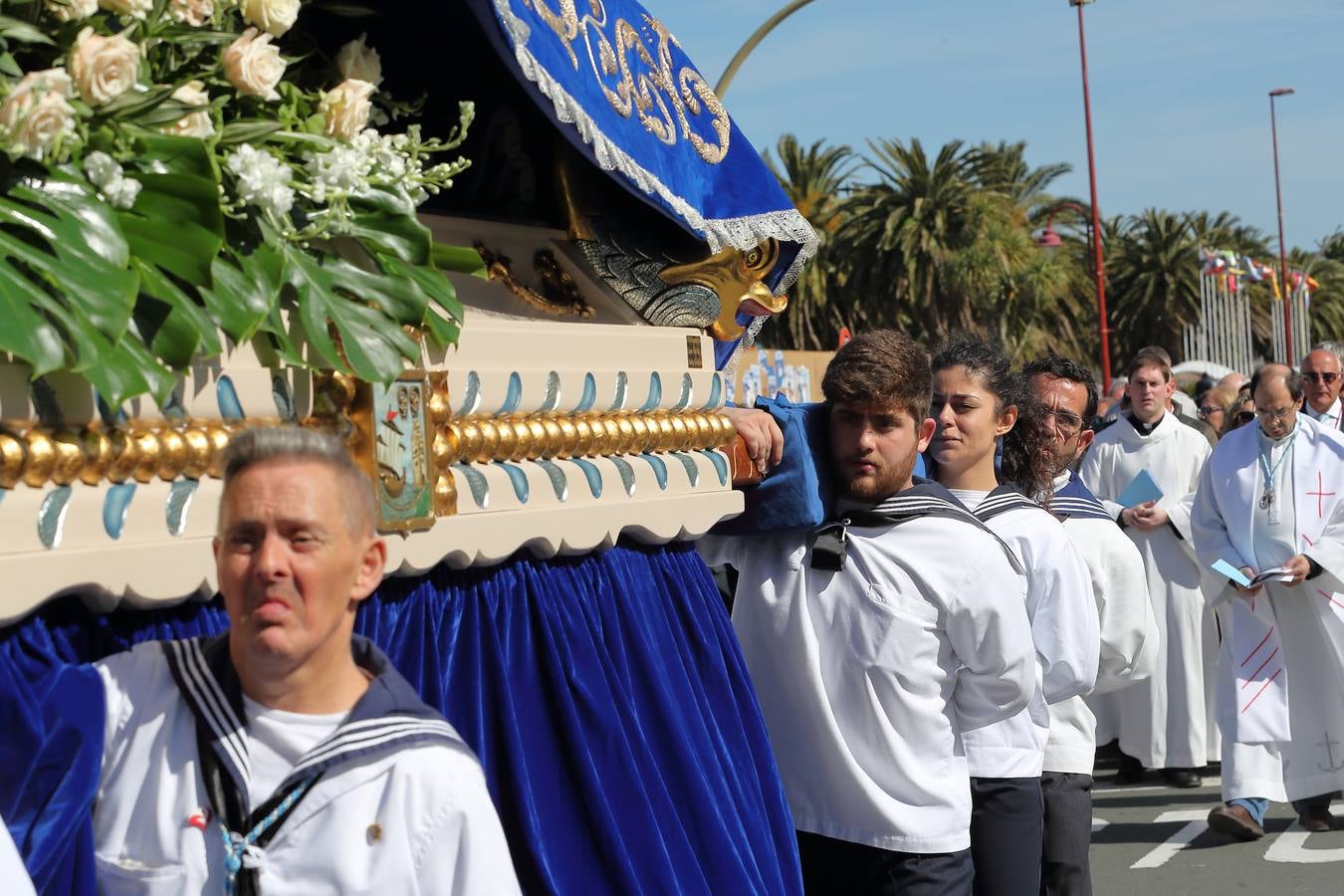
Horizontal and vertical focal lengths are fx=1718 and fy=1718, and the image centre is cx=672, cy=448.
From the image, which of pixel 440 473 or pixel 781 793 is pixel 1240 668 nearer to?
pixel 781 793

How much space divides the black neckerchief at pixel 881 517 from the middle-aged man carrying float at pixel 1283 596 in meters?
3.75

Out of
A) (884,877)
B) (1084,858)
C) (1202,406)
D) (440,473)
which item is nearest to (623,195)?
(440,473)

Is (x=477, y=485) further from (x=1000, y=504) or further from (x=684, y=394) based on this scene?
(x=1000, y=504)

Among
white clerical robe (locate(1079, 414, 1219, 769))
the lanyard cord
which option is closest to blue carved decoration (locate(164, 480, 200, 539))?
the lanyard cord

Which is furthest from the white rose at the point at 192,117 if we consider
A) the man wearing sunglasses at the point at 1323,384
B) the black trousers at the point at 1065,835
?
the man wearing sunglasses at the point at 1323,384

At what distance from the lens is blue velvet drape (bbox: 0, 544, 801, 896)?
224cm

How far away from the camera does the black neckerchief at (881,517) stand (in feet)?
10.2

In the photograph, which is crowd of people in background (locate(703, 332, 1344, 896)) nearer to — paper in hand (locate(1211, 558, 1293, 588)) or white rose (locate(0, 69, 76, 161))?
white rose (locate(0, 69, 76, 161))

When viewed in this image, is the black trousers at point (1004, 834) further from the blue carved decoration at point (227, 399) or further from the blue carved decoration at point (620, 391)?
the blue carved decoration at point (227, 399)

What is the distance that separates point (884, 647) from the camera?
3.07m

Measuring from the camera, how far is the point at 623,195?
2.91 meters

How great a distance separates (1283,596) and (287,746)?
5852 millimetres

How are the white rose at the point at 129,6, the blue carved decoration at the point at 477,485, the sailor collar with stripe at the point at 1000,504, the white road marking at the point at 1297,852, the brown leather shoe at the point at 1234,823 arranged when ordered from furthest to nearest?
the brown leather shoe at the point at 1234,823
the white road marking at the point at 1297,852
the sailor collar with stripe at the point at 1000,504
the blue carved decoration at the point at 477,485
the white rose at the point at 129,6

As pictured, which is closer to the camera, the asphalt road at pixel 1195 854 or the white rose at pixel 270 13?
the white rose at pixel 270 13
